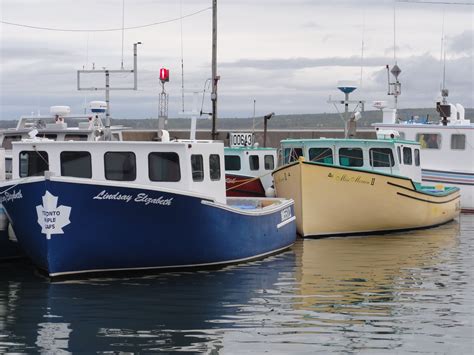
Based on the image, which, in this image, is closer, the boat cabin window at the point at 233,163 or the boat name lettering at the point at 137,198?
the boat name lettering at the point at 137,198

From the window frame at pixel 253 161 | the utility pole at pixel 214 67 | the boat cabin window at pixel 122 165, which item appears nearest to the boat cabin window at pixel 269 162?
the window frame at pixel 253 161

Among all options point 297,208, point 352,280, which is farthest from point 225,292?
point 297,208

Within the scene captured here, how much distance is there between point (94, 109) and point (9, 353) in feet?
34.0

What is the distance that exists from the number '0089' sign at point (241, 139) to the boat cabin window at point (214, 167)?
1584 cm

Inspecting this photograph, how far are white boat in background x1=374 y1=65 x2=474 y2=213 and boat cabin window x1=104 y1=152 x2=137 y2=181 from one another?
1828cm

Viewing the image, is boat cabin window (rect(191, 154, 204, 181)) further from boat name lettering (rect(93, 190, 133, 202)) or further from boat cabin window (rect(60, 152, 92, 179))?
boat name lettering (rect(93, 190, 133, 202))

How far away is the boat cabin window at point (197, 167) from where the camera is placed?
19.9m

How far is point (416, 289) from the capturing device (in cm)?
1841

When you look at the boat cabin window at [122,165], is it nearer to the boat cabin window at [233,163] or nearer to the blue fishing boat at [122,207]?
the blue fishing boat at [122,207]

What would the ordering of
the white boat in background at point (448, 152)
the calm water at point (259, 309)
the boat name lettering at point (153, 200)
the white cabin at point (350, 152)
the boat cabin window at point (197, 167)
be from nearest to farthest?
the calm water at point (259, 309)
the boat name lettering at point (153, 200)
the boat cabin window at point (197, 167)
the white cabin at point (350, 152)
the white boat in background at point (448, 152)

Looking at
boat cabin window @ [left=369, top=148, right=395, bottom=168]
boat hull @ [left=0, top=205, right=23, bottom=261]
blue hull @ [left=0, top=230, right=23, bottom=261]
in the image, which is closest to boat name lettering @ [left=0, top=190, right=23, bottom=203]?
boat hull @ [left=0, top=205, right=23, bottom=261]

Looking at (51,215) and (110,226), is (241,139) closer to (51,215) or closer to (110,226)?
(110,226)

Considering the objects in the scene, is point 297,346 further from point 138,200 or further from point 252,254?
point 252,254

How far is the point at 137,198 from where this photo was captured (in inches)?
715
